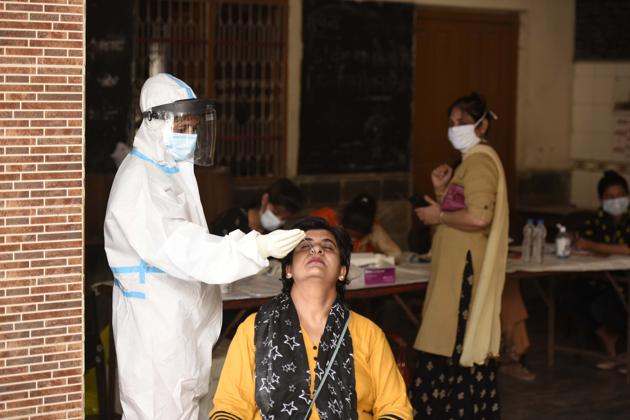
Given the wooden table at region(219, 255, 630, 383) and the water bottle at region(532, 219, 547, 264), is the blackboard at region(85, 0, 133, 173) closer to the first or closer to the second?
the wooden table at region(219, 255, 630, 383)

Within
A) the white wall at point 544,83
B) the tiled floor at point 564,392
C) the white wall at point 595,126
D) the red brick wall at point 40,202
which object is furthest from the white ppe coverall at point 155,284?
the white wall at point 595,126

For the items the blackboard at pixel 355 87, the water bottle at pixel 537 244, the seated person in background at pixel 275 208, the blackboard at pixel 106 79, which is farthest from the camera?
the blackboard at pixel 355 87

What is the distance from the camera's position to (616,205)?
22.7 ft

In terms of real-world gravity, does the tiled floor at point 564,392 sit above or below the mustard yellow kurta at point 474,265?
below

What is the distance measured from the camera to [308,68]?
8.08 metres

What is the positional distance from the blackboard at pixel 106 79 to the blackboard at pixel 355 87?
1.40 metres

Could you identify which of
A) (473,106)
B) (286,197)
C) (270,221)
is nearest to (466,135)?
(473,106)

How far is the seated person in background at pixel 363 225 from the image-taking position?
6445 mm

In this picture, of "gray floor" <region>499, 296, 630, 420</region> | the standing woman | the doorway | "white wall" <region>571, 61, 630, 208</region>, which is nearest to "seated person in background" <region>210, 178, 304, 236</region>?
the standing woman

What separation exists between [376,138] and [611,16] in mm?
2323

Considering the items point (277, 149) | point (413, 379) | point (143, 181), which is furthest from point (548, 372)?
point (143, 181)

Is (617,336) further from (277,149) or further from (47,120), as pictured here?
(47,120)

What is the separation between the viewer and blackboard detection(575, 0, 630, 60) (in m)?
8.98

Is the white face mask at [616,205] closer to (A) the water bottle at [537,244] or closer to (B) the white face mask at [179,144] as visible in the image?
(A) the water bottle at [537,244]
